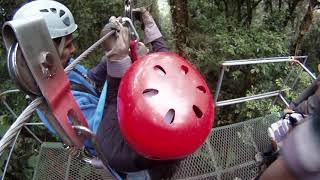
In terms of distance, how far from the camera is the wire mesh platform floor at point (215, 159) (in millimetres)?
3098

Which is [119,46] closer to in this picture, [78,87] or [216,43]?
[78,87]

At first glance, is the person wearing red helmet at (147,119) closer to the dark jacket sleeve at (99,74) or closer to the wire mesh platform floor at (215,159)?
the dark jacket sleeve at (99,74)

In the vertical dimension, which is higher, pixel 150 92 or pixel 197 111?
pixel 150 92

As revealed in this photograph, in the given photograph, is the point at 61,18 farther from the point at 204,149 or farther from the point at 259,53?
the point at 259,53

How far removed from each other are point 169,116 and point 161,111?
38 millimetres

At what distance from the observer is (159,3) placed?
8.67 m

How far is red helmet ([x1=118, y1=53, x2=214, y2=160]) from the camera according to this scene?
158cm

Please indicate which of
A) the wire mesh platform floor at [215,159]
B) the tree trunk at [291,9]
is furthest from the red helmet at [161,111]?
the tree trunk at [291,9]

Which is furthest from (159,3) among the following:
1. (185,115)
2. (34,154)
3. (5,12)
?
(185,115)

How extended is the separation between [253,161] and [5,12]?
359 centimetres

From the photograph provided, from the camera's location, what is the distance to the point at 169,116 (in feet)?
5.23

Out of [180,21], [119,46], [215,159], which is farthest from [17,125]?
[180,21]

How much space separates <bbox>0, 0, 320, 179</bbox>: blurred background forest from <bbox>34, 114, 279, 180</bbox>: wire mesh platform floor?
912 millimetres

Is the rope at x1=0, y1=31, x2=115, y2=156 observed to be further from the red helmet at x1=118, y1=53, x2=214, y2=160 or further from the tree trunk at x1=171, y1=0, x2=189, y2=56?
the tree trunk at x1=171, y1=0, x2=189, y2=56
